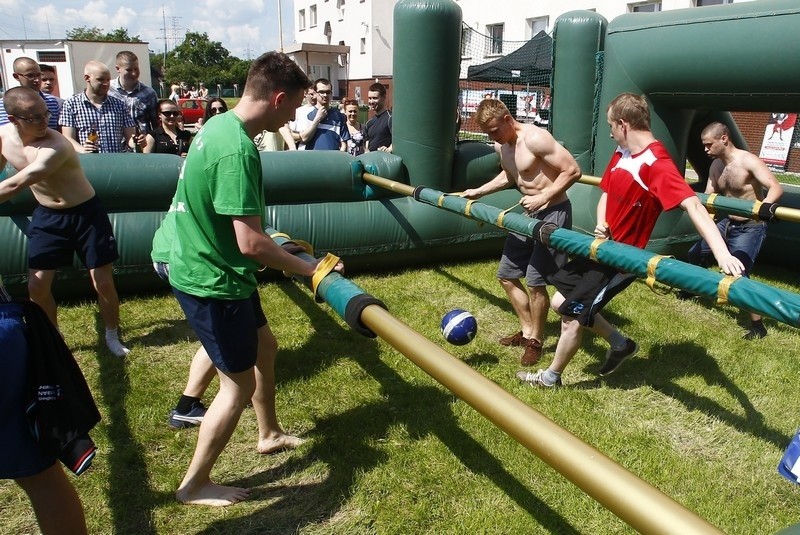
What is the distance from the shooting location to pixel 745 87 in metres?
5.26

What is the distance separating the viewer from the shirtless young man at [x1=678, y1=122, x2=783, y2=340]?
525 centimetres

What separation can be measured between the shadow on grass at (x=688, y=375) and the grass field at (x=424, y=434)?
0.6 inches

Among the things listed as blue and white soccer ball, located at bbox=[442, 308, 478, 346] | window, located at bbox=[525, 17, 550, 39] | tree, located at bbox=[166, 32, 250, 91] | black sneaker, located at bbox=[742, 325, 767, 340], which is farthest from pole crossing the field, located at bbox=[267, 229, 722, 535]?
tree, located at bbox=[166, 32, 250, 91]

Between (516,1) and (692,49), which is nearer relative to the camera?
(692,49)

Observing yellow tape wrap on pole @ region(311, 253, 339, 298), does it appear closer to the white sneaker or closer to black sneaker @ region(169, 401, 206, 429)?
black sneaker @ region(169, 401, 206, 429)

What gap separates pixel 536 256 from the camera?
4.42 meters

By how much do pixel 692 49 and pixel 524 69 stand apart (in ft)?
37.0

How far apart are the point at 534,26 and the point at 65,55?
18636mm

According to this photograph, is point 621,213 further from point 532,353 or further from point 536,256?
point 532,353

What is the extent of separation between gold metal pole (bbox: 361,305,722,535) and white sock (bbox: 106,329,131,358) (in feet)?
9.70

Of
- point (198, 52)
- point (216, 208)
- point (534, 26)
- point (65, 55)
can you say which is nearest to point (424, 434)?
point (216, 208)

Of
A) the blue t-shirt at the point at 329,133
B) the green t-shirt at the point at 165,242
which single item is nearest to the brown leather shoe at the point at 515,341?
the green t-shirt at the point at 165,242

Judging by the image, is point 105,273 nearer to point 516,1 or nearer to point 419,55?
point 419,55

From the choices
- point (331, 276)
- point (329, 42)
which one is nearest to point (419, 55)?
point (331, 276)
